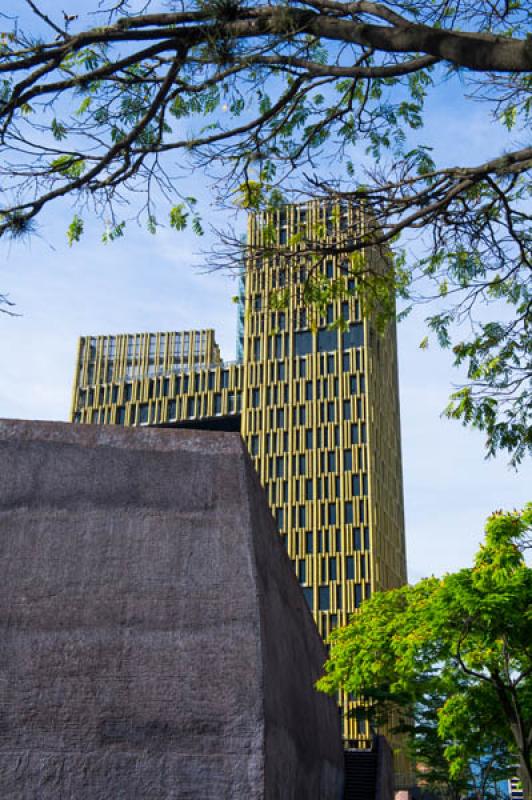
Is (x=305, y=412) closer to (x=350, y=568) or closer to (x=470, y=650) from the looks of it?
(x=350, y=568)

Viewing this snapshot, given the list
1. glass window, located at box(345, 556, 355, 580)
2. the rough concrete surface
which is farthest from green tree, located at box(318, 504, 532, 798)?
glass window, located at box(345, 556, 355, 580)

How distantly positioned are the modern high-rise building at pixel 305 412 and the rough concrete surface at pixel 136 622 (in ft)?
137

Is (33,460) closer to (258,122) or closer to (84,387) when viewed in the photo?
(258,122)

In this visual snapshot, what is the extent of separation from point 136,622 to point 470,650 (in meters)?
5.45

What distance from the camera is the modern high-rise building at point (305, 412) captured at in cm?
5400

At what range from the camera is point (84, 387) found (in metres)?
67.5

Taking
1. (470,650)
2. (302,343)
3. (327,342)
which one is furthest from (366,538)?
(470,650)

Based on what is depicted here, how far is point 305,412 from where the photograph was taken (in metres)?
58.9

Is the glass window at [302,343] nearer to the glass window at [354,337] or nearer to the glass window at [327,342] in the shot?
the glass window at [327,342]

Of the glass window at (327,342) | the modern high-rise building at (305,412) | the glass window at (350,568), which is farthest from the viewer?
the glass window at (327,342)

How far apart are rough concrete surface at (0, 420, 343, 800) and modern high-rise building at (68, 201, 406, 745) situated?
41839mm

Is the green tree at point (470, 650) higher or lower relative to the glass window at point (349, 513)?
lower

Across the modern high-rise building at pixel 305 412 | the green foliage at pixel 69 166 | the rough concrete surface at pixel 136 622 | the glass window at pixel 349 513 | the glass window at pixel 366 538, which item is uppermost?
the modern high-rise building at pixel 305 412

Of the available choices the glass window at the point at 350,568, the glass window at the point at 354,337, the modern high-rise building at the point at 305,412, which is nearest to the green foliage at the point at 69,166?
the modern high-rise building at the point at 305,412
